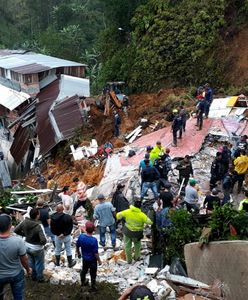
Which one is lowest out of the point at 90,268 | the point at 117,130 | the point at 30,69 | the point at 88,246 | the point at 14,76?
the point at 117,130

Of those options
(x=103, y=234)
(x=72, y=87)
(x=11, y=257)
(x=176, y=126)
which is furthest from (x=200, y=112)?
(x=72, y=87)

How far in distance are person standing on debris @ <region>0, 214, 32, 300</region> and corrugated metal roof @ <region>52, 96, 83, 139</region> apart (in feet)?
61.3

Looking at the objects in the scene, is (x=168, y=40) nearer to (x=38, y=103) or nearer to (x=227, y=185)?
(x=38, y=103)

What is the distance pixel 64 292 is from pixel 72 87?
21.9 meters

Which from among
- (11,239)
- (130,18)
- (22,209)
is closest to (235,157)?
(22,209)

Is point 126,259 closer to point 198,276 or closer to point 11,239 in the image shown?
point 198,276

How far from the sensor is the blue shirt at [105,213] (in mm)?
10633

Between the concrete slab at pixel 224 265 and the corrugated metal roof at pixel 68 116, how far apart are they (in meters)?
16.8

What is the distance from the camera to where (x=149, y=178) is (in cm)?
1320

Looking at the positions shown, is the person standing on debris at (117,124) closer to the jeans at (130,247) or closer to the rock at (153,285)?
the jeans at (130,247)

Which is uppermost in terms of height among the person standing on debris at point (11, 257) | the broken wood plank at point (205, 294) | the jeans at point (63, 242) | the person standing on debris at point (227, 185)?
the person standing on debris at point (11, 257)

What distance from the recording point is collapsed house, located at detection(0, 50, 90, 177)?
25.4 meters

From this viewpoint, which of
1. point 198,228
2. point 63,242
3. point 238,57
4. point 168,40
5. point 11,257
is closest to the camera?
point 11,257

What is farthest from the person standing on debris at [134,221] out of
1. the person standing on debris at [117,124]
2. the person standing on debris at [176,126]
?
the person standing on debris at [117,124]
